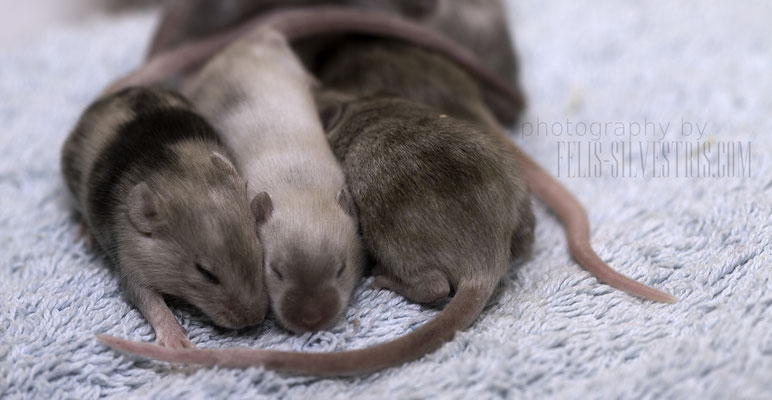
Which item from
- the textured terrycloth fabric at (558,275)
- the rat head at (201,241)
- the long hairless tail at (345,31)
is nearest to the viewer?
the textured terrycloth fabric at (558,275)

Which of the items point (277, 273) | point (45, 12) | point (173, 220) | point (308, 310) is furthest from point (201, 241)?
point (45, 12)

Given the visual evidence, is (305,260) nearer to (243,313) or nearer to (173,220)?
(243,313)

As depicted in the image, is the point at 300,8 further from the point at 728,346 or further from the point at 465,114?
the point at 728,346

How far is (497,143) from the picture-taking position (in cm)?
236

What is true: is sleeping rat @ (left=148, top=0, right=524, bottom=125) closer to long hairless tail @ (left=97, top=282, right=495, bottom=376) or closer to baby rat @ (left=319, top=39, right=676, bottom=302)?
baby rat @ (left=319, top=39, right=676, bottom=302)

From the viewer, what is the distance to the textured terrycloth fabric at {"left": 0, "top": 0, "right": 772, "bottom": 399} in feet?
5.91

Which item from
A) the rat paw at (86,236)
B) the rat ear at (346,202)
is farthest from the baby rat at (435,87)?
the rat paw at (86,236)

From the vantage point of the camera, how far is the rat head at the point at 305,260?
2.00 metres

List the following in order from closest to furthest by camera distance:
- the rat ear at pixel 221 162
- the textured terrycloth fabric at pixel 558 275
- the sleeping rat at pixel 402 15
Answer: the textured terrycloth fabric at pixel 558 275, the rat ear at pixel 221 162, the sleeping rat at pixel 402 15

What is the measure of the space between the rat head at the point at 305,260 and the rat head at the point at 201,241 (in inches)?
1.8

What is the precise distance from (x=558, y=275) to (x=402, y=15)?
174cm

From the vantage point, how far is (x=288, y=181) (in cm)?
220

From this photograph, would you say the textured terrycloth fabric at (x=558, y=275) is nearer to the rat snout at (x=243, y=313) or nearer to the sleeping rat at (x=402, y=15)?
the rat snout at (x=243, y=313)

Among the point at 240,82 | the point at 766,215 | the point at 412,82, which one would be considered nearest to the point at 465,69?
the point at 412,82
